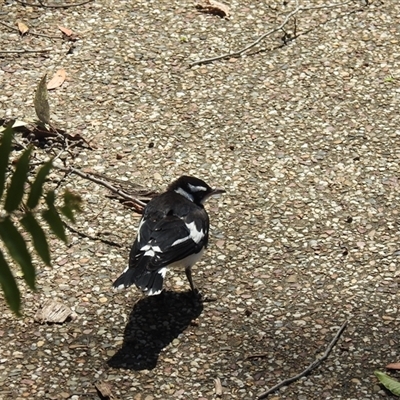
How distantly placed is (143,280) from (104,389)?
65cm

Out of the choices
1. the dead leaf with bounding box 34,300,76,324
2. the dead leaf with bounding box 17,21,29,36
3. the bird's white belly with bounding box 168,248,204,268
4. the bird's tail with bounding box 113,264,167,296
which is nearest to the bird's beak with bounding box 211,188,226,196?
the bird's white belly with bounding box 168,248,204,268

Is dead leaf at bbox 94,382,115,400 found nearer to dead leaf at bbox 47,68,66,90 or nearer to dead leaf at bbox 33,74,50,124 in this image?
dead leaf at bbox 33,74,50,124

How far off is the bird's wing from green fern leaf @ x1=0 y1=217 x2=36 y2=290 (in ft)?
7.91

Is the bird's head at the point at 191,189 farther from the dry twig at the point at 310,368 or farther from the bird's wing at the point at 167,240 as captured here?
the dry twig at the point at 310,368

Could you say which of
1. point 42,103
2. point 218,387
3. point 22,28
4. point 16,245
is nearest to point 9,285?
point 16,245

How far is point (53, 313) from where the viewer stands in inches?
220

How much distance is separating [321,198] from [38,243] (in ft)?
13.2

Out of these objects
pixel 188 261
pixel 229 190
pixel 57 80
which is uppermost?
pixel 188 261

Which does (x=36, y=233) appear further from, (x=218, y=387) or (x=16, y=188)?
(x=218, y=387)

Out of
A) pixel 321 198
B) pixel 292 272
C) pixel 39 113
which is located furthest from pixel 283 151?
pixel 39 113

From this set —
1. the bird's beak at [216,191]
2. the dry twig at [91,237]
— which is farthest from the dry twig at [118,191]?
the bird's beak at [216,191]

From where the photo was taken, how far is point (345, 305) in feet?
18.9

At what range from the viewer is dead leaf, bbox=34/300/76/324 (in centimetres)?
556

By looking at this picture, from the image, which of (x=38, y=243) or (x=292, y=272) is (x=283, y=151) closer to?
(x=292, y=272)
